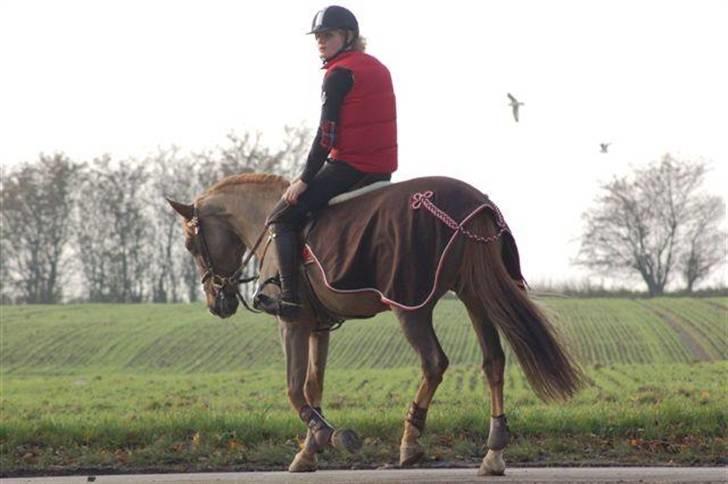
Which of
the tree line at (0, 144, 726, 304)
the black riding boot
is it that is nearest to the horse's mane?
the black riding boot

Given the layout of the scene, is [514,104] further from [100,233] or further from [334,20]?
[100,233]

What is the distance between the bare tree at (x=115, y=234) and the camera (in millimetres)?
76375

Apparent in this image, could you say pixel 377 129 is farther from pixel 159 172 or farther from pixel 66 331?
pixel 159 172

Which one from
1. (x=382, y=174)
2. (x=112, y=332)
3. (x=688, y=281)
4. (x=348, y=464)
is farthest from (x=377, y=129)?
(x=688, y=281)

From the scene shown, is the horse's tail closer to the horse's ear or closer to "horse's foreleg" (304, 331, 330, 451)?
"horse's foreleg" (304, 331, 330, 451)

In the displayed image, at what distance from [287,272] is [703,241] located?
3155 inches

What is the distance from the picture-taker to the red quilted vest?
9.55m

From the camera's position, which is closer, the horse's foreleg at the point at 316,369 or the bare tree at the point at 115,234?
the horse's foreleg at the point at 316,369

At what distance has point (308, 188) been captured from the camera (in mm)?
9672

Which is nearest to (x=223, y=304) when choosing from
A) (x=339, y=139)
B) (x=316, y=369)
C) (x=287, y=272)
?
(x=316, y=369)

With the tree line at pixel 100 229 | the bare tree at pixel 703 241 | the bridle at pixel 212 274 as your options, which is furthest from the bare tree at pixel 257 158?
the bridle at pixel 212 274

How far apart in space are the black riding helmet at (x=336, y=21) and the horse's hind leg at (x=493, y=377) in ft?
7.44

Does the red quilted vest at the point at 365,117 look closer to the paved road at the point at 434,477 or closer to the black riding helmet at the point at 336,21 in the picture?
the black riding helmet at the point at 336,21

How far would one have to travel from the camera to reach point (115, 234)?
77.0 m
